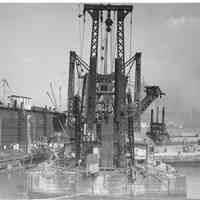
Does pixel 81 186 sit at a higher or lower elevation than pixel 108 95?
lower

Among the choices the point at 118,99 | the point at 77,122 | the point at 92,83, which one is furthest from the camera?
the point at 77,122

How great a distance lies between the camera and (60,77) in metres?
14.6

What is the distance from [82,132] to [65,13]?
25.5 feet

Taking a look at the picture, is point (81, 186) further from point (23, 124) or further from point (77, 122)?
point (23, 124)

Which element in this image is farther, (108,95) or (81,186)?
(108,95)

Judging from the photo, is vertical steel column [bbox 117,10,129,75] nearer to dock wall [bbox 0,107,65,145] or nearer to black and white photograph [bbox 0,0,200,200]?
black and white photograph [bbox 0,0,200,200]

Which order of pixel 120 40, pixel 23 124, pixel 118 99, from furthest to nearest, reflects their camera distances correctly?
pixel 23 124 → pixel 120 40 → pixel 118 99

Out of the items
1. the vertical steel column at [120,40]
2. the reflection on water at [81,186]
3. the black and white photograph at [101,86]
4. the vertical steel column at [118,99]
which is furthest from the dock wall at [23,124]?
the vertical steel column at [120,40]

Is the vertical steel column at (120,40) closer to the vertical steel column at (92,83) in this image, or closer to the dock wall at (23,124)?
the vertical steel column at (92,83)

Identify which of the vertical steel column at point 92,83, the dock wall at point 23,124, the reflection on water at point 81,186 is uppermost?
the vertical steel column at point 92,83

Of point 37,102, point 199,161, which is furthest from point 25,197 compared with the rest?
point 199,161

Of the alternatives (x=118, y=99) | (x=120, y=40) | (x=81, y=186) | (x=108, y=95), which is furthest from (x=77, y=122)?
(x=120, y=40)

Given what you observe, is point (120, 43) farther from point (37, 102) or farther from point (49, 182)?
point (49, 182)

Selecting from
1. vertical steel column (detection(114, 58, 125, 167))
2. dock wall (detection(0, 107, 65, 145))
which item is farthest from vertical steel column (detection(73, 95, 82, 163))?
dock wall (detection(0, 107, 65, 145))
